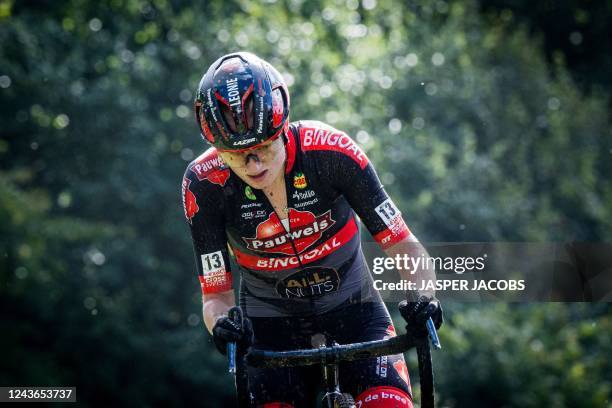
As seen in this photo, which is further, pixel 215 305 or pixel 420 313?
pixel 215 305

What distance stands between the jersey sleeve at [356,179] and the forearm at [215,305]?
803mm

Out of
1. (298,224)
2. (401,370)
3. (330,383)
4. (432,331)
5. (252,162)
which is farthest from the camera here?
(298,224)

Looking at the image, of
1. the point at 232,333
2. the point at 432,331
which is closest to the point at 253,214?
the point at 232,333

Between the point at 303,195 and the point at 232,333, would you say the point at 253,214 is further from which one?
the point at 232,333

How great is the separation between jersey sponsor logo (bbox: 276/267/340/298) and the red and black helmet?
0.82 metres

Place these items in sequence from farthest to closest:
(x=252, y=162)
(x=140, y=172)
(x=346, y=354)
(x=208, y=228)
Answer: (x=140, y=172), (x=208, y=228), (x=252, y=162), (x=346, y=354)

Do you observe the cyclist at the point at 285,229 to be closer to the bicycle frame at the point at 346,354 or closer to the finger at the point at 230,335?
the finger at the point at 230,335

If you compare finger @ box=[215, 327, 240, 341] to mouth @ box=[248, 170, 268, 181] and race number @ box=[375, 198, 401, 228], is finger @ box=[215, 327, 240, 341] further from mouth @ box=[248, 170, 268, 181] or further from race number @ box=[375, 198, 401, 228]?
race number @ box=[375, 198, 401, 228]

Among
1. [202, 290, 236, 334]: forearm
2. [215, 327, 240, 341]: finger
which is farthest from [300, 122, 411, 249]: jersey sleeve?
[215, 327, 240, 341]: finger

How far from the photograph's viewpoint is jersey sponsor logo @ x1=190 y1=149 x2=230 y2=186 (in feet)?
14.1

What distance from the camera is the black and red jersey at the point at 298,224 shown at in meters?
4.28

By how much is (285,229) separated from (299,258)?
19 cm

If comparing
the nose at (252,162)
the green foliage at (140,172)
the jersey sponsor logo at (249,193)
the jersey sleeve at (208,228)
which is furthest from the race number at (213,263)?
the green foliage at (140,172)

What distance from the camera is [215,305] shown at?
172 inches
